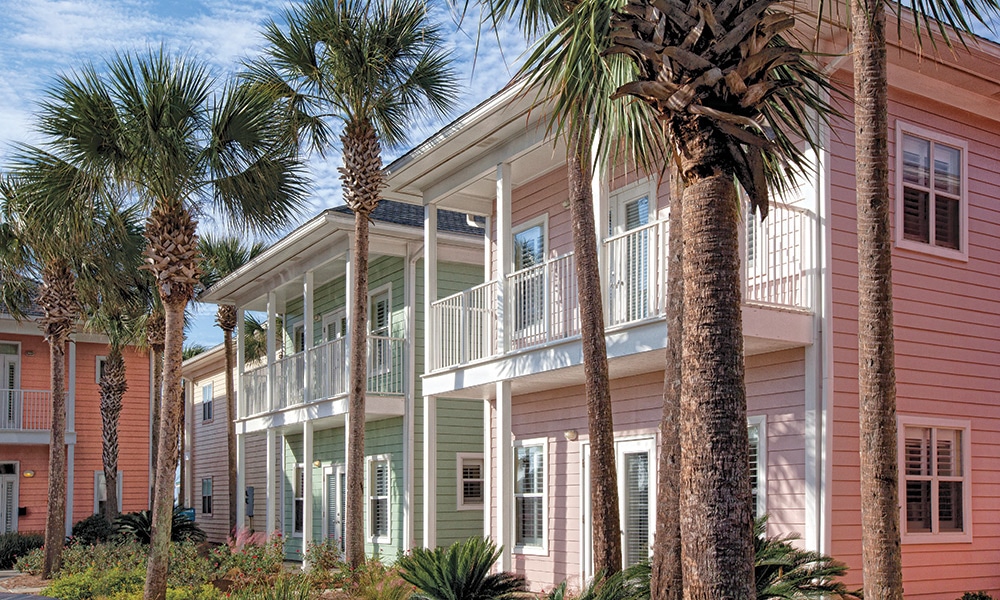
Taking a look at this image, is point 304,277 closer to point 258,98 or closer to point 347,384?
point 347,384

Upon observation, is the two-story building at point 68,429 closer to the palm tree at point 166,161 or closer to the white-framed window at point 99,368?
the white-framed window at point 99,368

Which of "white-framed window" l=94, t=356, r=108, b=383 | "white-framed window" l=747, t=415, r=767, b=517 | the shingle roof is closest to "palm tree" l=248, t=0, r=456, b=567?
the shingle roof

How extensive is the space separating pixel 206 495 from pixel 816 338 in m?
28.4

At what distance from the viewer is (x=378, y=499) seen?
2186cm

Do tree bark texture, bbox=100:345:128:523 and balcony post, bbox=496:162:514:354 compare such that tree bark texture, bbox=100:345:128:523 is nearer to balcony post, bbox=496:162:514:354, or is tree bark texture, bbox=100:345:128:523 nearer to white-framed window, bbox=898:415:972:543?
balcony post, bbox=496:162:514:354

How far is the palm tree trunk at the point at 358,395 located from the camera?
16344 mm

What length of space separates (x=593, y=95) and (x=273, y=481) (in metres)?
17.5

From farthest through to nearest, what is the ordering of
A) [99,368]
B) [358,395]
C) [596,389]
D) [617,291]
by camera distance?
[99,368] < [358,395] < [617,291] < [596,389]

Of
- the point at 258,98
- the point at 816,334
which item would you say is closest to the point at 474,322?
the point at 258,98

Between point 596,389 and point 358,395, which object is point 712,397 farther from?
point 358,395

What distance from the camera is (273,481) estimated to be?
23.4 metres

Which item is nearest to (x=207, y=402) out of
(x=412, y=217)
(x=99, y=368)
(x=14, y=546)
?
(x=99, y=368)

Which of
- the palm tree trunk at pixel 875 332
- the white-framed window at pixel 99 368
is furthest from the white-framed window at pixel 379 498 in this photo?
the white-framed window at pixel 99 368

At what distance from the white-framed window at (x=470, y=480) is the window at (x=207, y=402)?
17787 mm
